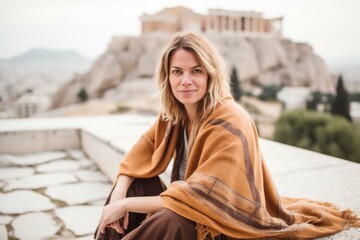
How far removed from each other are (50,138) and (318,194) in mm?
4069

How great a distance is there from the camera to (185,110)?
6.91 feet

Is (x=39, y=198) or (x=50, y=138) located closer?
(x=39, y=198)

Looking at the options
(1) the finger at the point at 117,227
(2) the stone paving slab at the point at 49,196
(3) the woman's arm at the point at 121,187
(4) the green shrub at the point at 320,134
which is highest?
(3) the woman's arm at the point at 121,187

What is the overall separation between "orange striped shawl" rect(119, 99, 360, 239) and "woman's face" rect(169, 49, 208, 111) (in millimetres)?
166

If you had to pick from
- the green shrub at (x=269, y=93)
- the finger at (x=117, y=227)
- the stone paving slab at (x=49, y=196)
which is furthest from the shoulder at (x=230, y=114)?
the green shrub at (x=269, y=93)

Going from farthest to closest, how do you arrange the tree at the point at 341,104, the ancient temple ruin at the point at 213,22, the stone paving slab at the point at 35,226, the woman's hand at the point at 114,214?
1. the ancient temple ruin at the point at 213,22
2. the tree at the point at 341,104
3. the stone paving slab at the point at 35,226
4. the woman's hand at the point at 114,214

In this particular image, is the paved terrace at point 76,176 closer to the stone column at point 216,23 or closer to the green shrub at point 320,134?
the green shrub at point 320,134

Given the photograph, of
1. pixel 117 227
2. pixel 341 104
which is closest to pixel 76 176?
pixel 117 227

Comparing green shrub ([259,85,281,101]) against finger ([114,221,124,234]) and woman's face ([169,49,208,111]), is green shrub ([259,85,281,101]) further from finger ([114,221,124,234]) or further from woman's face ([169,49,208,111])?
finger ([114,221,124,234])

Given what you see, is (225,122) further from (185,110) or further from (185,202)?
(185,110)

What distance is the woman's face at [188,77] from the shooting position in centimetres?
177

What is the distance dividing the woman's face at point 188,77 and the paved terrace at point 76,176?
1.00m

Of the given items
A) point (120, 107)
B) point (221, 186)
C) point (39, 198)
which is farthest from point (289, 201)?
point (120, 107)

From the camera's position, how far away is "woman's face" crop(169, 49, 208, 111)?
1.77m
